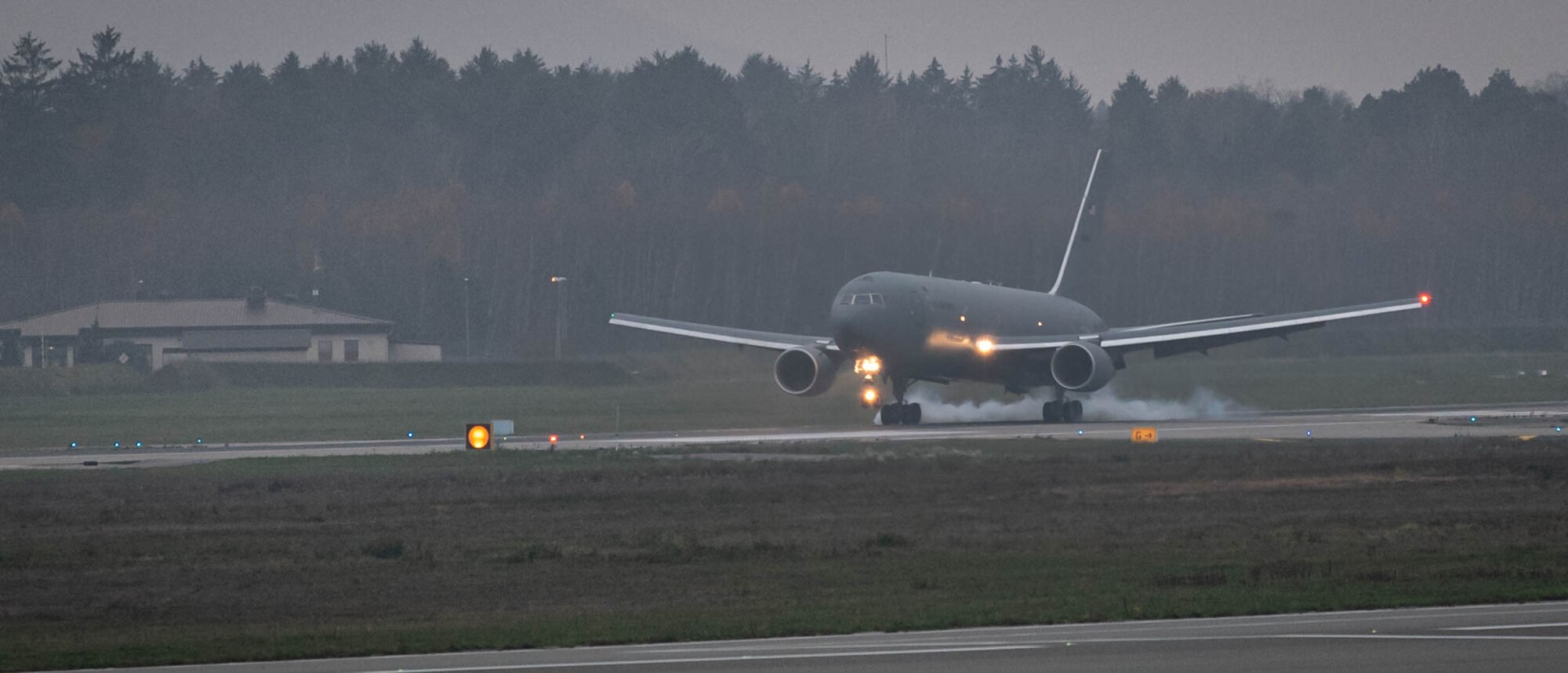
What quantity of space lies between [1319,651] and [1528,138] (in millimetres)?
120911

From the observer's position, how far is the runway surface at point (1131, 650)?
Result: 43.6 ft

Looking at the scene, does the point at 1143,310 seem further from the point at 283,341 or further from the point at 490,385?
the point at 283,341

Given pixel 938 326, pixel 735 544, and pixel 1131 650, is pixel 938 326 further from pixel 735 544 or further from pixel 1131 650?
pixel 1131 650

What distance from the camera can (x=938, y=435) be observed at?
42.6 meters

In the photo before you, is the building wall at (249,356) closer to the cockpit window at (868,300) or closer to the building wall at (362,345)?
the building wall at (362,345)

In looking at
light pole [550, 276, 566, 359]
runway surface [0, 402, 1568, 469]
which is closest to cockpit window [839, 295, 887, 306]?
runway surface [0, 402, 1568, 469]

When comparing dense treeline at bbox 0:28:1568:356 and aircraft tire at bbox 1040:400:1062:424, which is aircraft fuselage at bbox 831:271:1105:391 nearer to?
aircraft tire at bbox 1040:400:1062:424

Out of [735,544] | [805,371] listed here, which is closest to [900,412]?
[805,371]

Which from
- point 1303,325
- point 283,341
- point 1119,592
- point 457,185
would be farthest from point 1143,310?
point 1119,592

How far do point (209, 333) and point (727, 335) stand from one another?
145 ft

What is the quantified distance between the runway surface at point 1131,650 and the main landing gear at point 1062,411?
33565mm

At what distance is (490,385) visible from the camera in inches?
2840

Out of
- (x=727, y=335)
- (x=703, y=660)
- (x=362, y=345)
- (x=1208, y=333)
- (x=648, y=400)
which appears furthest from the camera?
(x=362, y=345)

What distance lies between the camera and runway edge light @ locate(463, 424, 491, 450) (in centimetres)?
3822
